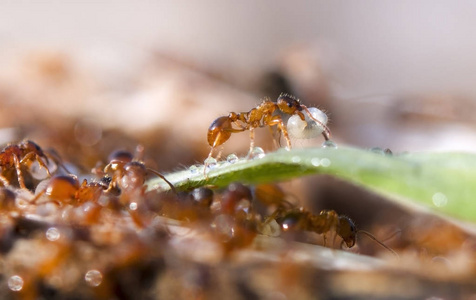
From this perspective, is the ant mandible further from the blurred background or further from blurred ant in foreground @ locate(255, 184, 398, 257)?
blurred ant in foreground @ locate(255, 184, 398, 257)

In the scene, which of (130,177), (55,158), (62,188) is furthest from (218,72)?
(62,188)

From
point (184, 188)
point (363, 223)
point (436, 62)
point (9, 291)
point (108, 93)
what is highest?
point (436, 62)

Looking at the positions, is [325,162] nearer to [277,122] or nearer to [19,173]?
[19,173]

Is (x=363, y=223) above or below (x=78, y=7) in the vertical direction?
below

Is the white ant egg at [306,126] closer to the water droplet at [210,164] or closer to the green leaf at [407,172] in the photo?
the water droplet at [210,164]

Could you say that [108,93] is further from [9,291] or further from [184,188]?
[9,291]

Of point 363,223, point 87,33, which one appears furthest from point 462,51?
point 363,223

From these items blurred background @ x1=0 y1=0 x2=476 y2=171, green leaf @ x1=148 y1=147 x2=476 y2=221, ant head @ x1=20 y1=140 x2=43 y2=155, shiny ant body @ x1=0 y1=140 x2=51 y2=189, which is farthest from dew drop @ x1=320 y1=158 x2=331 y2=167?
blurred background @ x1=0 y1=0 x2=476 y2=171

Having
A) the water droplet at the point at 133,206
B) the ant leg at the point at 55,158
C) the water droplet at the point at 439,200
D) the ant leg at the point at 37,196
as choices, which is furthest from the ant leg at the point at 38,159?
the water droplet at the point at 439,200
